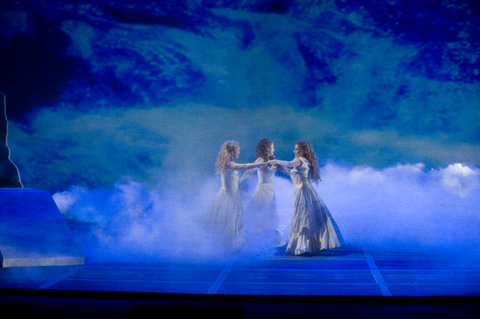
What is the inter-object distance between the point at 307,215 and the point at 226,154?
132 centimetres

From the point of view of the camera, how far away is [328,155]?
15.7ft

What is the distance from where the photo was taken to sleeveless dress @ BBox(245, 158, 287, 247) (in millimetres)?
4793

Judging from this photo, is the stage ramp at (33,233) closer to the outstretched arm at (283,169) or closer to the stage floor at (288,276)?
the stage floor at (288,276)

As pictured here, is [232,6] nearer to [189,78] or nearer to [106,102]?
[189,78]

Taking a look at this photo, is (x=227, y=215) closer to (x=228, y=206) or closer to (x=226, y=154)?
(x=228, y=206)

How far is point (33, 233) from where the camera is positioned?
4.74 metres

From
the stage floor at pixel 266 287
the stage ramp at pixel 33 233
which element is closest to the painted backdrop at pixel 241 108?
the stage ramp at pixel 33 233

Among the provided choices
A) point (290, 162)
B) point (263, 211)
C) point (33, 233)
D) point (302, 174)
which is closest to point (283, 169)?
point (290, 162)

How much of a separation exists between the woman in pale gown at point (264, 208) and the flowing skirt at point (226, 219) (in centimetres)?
13

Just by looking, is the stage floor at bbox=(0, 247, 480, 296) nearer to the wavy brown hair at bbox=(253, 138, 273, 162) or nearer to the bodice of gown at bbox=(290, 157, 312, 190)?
the bodice of gown at bbox=(290, 157, 312, 190)

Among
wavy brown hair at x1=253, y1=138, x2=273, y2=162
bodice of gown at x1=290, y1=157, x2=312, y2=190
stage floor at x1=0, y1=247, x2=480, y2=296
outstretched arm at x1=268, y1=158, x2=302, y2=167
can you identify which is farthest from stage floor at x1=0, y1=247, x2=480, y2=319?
wavy brown hair at x1=253, y1=138, x2=273, y2=162

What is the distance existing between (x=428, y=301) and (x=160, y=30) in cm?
454

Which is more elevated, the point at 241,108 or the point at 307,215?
the point at 241,108

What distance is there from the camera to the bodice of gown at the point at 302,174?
4.73m
